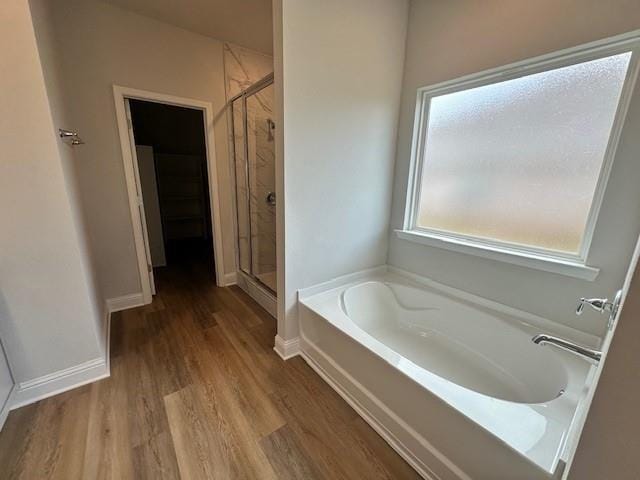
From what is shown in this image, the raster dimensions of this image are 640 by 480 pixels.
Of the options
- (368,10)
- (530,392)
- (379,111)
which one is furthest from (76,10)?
(530,392)

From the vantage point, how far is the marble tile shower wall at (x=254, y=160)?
2.57 metres

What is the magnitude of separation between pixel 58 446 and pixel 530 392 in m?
2.44

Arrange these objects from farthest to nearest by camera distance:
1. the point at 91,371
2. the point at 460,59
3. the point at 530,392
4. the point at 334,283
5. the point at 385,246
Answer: the point at 385,246, the point at 334,283, the point at 460,59, the point at 91,371, the point at 530,392

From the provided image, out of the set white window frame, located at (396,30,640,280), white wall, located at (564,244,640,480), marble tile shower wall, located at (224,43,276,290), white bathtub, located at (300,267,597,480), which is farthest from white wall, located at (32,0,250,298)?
white wall, located at (564,244,640,480)

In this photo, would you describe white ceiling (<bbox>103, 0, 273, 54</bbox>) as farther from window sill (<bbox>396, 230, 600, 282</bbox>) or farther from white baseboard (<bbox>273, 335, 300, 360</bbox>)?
white baseboard (<bbox>273, 335, 300, 360</bbox>)

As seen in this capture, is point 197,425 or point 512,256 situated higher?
point 512,256

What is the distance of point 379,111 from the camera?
1.95 metres

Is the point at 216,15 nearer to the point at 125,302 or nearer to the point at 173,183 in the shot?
the point at 125,302

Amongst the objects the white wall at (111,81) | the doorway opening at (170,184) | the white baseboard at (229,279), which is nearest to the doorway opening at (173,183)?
the doorway opening at (170,184)

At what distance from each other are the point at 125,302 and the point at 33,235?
137 cm

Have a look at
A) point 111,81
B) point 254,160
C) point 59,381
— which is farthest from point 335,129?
point 59,381

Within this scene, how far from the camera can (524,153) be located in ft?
5.08

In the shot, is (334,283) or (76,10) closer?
(76,10)

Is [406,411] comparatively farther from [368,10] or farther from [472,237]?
[368,10]
